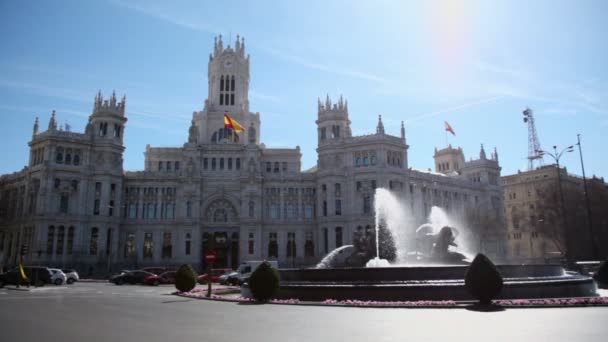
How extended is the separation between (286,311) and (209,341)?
848cm

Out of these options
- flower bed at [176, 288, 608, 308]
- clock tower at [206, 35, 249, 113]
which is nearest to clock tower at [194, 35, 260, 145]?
clock tower at [206, 35, 249, 113]

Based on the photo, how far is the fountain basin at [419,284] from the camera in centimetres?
2366

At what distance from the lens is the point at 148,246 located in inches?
3051

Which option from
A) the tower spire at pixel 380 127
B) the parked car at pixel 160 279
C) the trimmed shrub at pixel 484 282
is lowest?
the parked car at pixel 160 279

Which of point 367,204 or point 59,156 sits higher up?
point 59,156

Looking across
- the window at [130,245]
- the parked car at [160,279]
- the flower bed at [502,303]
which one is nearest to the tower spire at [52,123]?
the window at [130,245]

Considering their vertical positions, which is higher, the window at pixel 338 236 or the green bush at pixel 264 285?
the window at pixel 338 236

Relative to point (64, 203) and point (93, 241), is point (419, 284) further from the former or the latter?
point (64, 203)

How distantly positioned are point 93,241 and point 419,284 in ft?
205

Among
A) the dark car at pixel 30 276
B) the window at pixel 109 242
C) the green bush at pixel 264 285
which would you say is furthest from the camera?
the window at pixel 109 242

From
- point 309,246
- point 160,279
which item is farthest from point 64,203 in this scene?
point 309,246

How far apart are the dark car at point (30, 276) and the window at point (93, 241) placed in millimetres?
25309

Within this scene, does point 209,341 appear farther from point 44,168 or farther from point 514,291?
point 44,168

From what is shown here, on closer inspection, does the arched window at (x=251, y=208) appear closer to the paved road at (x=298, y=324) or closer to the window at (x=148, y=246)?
the window at (x=148, y=246)
